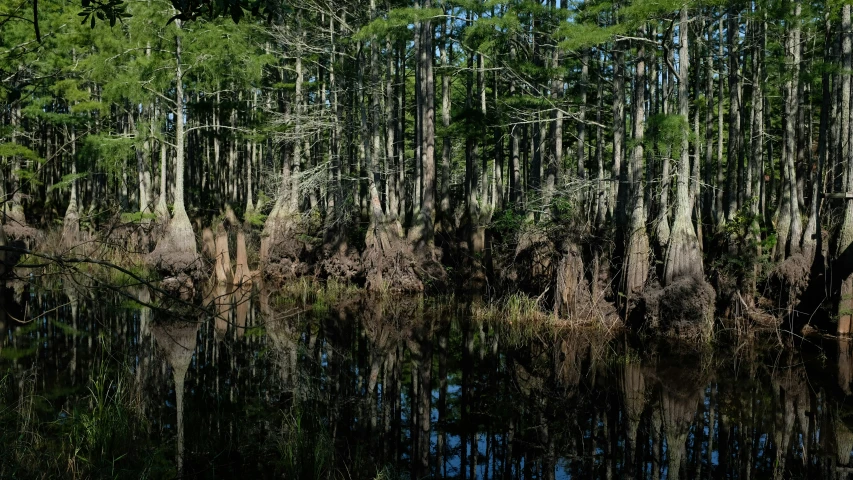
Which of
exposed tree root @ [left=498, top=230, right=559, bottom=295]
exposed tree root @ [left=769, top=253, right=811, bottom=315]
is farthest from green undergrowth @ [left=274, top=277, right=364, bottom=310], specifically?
exposed tree root @ [left=769, top=253, right=811, bottom=315]

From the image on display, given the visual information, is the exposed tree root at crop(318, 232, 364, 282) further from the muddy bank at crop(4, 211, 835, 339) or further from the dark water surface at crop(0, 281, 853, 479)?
the dark water surface at crop(0, 281, 853, 479)

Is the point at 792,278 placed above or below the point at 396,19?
below

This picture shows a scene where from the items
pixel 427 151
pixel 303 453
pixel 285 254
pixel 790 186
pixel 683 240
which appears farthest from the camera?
pixel 285 254

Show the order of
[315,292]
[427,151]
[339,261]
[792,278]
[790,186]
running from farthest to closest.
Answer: [339,261] → [427,151] → [315,292] → [790,186] → [792,278]

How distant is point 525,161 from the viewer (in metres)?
26.1

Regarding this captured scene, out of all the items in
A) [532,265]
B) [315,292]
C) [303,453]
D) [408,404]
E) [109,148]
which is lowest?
[408,404]

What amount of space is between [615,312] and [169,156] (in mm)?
26887

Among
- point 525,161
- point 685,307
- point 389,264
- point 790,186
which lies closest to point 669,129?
point 685,307

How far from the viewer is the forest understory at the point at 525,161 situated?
38.8 ft

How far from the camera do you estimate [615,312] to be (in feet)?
39.9

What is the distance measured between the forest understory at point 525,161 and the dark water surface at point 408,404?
1336 millimetres

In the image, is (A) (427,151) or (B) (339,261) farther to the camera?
(B) (339,261)

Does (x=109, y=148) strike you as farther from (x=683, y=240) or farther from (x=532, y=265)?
(x=683, y=240)

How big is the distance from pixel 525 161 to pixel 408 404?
19279 mm
